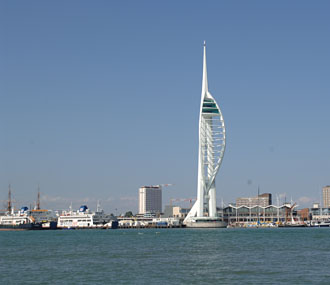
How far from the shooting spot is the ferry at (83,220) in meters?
187

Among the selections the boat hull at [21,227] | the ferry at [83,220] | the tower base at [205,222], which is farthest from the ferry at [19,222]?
the tower base at [205,222]

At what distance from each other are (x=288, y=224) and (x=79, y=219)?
73.4 meters

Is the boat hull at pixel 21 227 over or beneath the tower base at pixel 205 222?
beneath

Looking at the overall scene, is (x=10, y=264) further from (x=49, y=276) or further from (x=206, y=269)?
(x=206, y=269)

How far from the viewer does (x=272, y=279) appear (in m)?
30.1

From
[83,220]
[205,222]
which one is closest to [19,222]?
[83,220]

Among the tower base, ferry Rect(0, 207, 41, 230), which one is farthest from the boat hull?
the tower base

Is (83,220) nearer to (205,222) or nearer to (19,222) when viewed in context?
(19,222)

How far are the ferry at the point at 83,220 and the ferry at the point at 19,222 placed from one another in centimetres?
1157

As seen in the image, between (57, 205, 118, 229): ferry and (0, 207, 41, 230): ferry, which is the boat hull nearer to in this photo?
(0, 207, 41, 230): ferry

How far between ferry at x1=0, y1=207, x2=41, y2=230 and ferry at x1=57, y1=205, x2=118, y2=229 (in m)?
11.6

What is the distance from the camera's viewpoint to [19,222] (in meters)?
181

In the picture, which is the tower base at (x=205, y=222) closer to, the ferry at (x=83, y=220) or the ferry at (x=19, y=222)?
the ferry at (x=83, y=220)

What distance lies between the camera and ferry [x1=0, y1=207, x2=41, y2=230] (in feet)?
573
